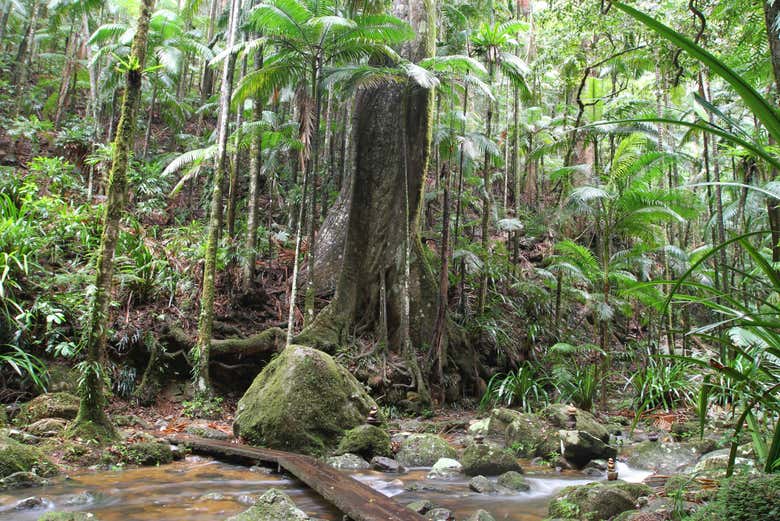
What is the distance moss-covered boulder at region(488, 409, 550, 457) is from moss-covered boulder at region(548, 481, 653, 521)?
9.12ft

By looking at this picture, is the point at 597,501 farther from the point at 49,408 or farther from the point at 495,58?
the point at 495,58

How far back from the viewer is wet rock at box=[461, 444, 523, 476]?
5.75 m

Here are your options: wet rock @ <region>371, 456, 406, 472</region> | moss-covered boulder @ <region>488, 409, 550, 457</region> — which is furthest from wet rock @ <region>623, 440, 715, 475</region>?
wet rock @ <region>371, 456, 406, 472</region>

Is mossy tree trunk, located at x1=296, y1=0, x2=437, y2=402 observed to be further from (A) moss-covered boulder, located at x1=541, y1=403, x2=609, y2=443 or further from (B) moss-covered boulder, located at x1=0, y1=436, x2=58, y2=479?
(B) moss-covered boulder, located at x1=0, y1=436, x2=58, y2=479

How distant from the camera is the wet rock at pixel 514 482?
17.0 ft

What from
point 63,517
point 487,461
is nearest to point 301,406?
point 487,461

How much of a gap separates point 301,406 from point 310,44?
6071mm

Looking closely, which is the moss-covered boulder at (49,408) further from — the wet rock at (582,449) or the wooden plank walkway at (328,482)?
the wet rock at (582,449)

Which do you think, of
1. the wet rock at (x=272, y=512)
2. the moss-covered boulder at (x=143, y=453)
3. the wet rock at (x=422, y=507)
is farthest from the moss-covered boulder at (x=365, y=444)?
the wet rock at (x=272, y=512)

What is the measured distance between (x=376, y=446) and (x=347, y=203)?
6.44m

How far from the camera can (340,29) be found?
353 inches

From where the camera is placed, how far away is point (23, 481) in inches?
178

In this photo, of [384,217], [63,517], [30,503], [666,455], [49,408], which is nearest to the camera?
[63,517]

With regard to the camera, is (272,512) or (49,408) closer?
(272,512)
